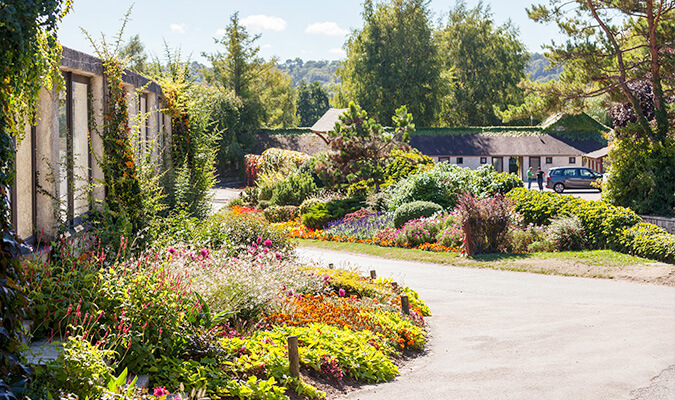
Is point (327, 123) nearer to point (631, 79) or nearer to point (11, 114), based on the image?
point (631, 79)

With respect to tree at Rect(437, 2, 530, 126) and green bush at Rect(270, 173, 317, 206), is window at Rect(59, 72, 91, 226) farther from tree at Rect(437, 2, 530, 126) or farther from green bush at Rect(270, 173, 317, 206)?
tree at Rect(437, 2, 530, 126)

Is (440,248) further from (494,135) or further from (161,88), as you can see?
(494,135)

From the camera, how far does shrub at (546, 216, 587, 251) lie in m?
15.9

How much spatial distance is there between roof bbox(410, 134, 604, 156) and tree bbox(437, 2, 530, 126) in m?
10.0

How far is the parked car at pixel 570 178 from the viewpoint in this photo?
37.3 meters

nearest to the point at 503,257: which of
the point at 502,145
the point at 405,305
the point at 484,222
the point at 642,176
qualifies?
the point at 484,222

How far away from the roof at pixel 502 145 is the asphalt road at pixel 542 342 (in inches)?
1467

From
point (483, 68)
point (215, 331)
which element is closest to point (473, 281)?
point (215, 331)

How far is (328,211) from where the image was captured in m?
22.0

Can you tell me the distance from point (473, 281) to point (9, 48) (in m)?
10.0

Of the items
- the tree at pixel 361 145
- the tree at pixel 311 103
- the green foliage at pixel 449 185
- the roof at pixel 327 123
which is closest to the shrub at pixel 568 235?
the green foliage at pixel 449 185

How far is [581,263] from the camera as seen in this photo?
1387 centimetres

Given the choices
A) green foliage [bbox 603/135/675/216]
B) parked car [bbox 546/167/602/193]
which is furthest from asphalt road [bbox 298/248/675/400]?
parked car [bbox 546/167/602/193]

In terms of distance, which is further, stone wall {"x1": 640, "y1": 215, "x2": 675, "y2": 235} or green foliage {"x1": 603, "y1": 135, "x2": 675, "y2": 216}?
green foliage {"x1": 603, "y1": 135, "x2": 675, "y2": 216}
